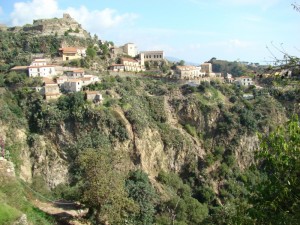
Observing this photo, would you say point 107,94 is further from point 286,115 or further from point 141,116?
point 286,115

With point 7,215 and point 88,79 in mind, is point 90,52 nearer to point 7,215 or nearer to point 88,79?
point 88,79

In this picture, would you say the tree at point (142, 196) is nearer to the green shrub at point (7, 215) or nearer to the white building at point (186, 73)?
the green shrub at point (7, 215)

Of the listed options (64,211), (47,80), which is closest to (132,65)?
(47,80)

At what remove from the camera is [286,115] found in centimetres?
4991

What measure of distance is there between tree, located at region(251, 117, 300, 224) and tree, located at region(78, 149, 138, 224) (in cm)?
1034

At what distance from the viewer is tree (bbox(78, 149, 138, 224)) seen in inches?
677

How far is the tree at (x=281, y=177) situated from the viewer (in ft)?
24.5

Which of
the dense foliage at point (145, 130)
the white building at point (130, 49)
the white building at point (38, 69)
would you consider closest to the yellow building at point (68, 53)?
the white building at point (38, 69)

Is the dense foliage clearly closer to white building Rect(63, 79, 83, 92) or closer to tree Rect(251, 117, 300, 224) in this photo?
white building Rect(63, 79, 83, 92)

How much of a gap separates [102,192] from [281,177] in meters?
10.5

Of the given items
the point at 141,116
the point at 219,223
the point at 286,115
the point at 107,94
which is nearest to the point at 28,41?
the point at 107,94

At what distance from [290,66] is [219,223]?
1733cm

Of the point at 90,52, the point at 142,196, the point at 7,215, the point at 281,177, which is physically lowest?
the point at 142,196

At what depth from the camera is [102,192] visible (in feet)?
55.8
